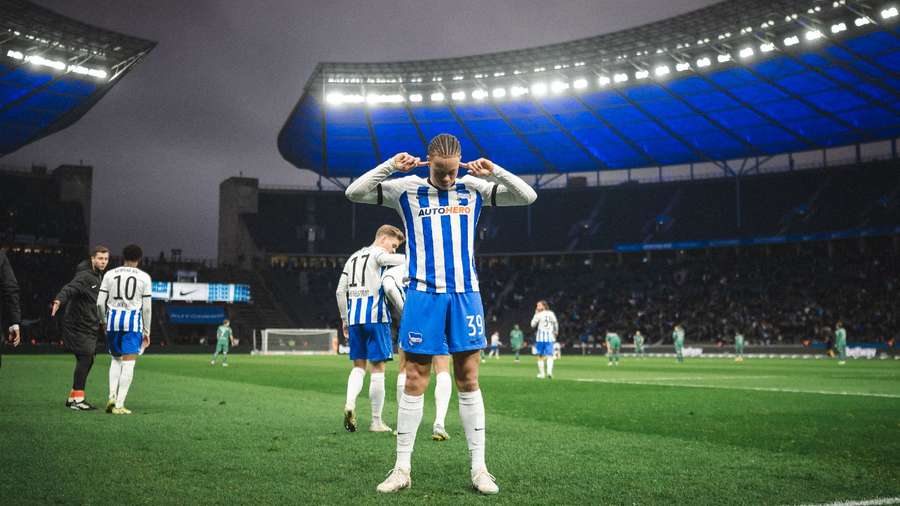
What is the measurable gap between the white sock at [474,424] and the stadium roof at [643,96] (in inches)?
1291

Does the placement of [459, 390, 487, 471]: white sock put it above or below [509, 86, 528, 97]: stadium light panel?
below

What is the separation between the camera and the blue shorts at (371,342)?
27.1 ft

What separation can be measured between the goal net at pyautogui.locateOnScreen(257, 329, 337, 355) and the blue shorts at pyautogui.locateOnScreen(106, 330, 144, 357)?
3575 centimetres

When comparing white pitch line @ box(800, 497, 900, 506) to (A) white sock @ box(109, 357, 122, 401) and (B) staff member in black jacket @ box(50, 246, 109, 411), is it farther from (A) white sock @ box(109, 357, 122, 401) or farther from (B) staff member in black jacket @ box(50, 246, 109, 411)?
(B) staff member in black jacket @ box(50, 246, 109, 411)

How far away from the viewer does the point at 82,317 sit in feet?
33.9

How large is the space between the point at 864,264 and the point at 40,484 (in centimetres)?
4959

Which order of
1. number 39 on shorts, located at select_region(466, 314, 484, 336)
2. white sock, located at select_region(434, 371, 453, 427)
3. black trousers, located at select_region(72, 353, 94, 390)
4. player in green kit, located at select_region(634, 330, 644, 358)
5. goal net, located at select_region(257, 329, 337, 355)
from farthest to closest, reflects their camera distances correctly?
goal net, located at select_region(257, 329, 337, 355) → player in green kit, located at select_region(634, 330, 644, 358) → black trousers, located at select_region(72, 353, 94, 390) → white sock, located at select_region(434, 371, 453, 427) → number 39 on shorts, located at select_region(466, 314, 484, 336)

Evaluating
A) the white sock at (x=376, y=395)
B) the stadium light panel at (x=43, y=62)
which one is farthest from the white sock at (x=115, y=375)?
the stadium light panel at (x=43, y=62)

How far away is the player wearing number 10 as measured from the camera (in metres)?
9.63

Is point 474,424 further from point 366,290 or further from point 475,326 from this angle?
point 366,290

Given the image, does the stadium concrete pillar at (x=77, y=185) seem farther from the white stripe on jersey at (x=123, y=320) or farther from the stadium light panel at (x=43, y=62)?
the white stripe on jersey at (x=123, y=320)

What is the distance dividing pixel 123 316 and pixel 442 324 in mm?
6313

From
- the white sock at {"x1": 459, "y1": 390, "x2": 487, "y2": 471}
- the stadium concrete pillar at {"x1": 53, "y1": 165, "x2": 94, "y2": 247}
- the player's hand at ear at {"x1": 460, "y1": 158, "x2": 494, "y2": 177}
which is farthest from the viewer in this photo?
the stadium concrete pillar at {"x1": 53, "y1": 165, "x2": 94, "y2": 247}

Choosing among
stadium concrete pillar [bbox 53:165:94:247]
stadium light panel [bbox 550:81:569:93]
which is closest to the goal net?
stadium light panel [bbox 550:81:569:93]
